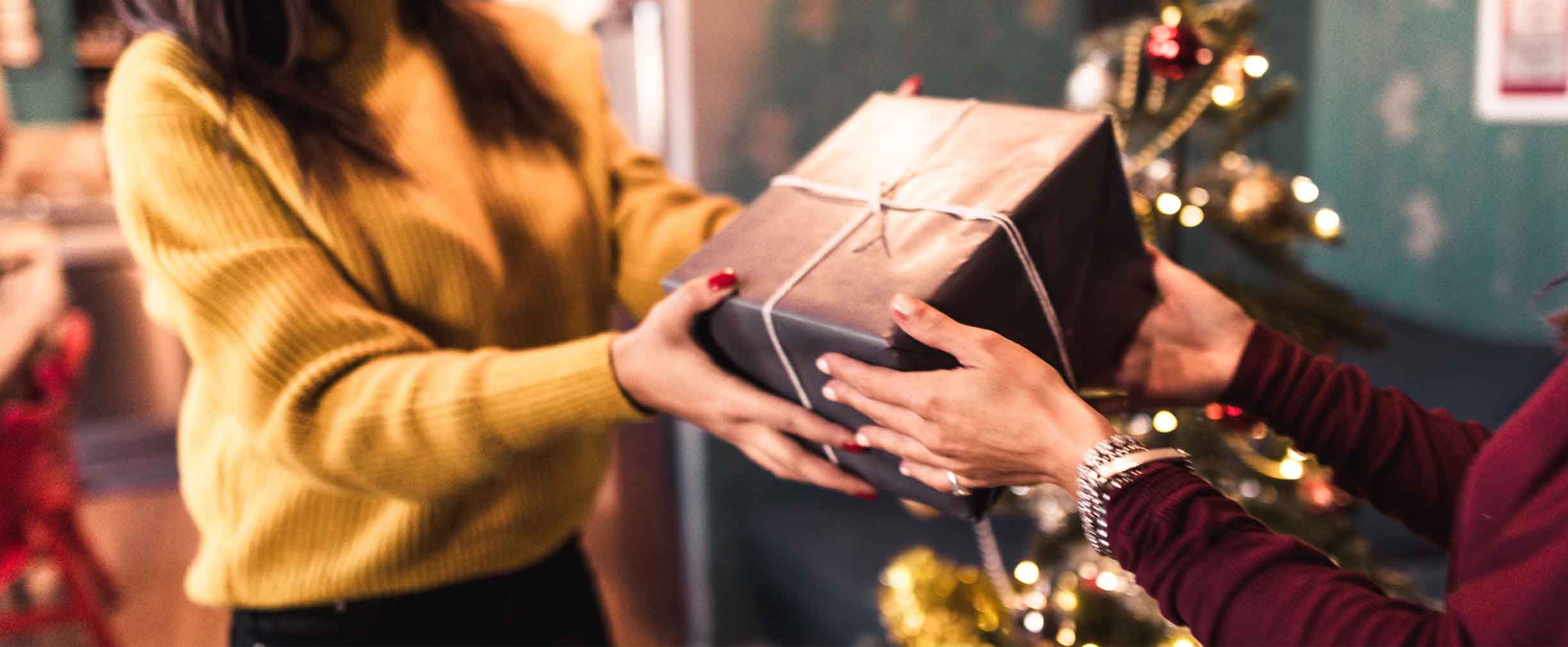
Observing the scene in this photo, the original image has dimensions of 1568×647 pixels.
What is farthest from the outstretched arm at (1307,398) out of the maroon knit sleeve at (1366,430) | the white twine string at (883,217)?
the white twine string at (883,217)

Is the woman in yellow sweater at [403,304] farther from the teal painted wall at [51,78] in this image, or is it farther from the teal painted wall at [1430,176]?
the teal painted wall at [51,78]

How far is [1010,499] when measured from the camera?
158cm

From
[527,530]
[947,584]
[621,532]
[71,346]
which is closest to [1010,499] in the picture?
[947,584]

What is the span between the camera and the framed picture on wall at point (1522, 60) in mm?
1818

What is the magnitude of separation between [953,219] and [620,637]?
2.26 meters

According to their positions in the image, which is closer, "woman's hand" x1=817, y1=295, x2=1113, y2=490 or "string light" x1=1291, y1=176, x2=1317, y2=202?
"woman's hand" x1=817, y1=295, x2=1113, y2=490

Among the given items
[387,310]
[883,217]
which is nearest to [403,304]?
[387,310]

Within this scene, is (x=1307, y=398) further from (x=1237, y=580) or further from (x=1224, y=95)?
(x=1224, y=95)

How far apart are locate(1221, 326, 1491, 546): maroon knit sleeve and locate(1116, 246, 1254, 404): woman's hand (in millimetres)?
22

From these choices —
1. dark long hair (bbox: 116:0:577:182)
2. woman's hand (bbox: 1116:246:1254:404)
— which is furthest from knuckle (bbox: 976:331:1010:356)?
dark long hair (bbox: 116:0:577:182)

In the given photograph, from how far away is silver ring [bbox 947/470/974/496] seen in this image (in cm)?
78

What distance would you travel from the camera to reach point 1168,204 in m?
1.36

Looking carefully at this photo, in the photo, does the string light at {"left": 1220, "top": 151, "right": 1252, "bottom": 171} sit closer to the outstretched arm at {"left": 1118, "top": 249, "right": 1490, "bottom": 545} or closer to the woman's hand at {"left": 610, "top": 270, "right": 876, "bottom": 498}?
the outstretched arm at {"left": 1118, "top": 249, "right": 1490, "bottom": 545}

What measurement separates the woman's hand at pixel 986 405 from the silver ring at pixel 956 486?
0.08ft
